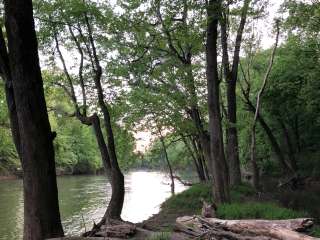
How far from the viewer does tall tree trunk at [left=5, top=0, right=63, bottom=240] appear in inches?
332

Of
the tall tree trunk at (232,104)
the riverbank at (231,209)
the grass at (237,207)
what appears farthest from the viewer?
the tall tree trunk at (232,104)

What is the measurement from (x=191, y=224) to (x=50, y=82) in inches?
491

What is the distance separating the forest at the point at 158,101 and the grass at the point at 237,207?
0.20 feet

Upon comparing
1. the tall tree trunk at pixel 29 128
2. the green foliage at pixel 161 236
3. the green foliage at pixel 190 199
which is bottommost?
the green foliage at pixel 190 199

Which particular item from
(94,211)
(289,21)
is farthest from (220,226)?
(94,211)

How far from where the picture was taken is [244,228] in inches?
270

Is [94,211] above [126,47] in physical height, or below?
below

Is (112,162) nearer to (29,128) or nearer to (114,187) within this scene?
(114,187)

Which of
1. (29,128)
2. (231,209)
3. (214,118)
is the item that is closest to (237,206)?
(231,209)

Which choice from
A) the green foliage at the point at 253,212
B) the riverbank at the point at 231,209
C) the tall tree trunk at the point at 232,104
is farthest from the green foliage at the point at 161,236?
the tall tree trunk at the point at 232,104

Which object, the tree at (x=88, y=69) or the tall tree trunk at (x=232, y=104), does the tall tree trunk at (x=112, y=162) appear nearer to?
the tree at (x=88, y=69)

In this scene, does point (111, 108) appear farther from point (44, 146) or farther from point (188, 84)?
point (44, 146)

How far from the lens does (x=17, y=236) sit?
18328mm

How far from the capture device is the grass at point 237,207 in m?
11.6
